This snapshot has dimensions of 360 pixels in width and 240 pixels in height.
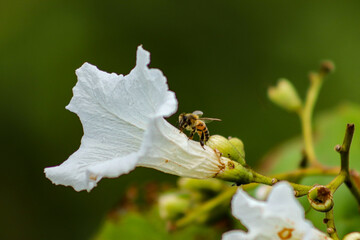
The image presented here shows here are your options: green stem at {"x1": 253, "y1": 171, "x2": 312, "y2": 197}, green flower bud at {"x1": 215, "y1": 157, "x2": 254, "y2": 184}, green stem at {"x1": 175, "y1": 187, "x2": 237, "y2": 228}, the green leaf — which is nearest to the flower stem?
green stem at {"x1": 253, "y1": 171, "x2": 312, "y2": 197}

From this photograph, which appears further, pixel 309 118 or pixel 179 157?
pixel 309 118

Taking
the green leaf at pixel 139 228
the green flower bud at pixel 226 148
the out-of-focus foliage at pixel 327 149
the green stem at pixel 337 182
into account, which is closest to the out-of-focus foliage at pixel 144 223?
the green leaf at pixel 139 228

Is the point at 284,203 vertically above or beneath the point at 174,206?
above

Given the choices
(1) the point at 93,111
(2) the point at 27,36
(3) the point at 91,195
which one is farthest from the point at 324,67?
A: (2) the point at 27,36

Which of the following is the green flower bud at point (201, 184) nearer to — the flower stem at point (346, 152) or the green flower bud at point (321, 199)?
the flower stem at point (346, 152)

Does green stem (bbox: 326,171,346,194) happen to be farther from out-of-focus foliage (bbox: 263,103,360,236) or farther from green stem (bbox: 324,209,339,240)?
out-of-focus foliage (bbox: 263,103,360,236)

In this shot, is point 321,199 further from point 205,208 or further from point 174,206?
point 174,206

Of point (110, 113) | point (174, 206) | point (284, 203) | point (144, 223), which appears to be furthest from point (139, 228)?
point (284, 203)
